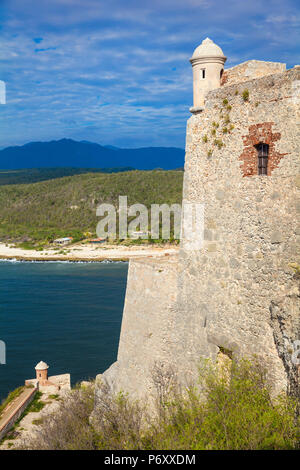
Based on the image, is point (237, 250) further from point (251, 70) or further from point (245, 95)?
point (251, 70)

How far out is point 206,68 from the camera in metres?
10.4

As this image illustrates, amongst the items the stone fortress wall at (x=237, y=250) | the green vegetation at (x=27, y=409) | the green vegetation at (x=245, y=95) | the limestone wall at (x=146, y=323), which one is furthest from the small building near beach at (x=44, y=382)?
the green vegetation at (x=245, y=95)

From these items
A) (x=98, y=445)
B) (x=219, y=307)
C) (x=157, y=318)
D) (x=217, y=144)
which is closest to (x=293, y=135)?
(x=217, y=144)

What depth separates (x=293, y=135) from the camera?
27.1ft

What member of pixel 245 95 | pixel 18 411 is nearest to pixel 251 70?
pixel 245 95

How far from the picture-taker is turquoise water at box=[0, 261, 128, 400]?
111ft

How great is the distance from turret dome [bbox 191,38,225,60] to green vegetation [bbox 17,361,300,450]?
6399mm

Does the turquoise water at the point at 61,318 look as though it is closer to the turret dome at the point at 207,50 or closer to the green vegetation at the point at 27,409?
the green vegetation at the point at 27,409

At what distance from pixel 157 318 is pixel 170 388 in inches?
68.6

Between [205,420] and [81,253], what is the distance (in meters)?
74.8

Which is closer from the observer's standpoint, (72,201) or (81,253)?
(81,253)

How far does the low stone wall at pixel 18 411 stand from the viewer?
20.5 metres
